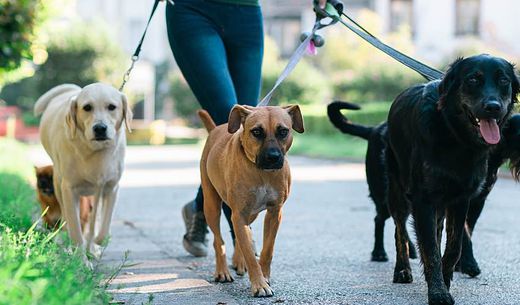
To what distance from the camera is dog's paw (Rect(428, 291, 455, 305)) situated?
14.6 ft

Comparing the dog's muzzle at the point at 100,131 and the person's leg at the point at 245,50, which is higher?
the person's leg at the point at 245,50

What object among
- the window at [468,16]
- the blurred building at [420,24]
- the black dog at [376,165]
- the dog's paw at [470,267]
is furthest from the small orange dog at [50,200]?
the window at [468,16]

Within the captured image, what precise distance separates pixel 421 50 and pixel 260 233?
3774cm

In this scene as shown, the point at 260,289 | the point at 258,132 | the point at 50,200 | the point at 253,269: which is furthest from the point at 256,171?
the point at 50,200

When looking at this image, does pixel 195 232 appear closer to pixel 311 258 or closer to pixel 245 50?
pixel 311 258

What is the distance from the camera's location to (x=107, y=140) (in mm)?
6008

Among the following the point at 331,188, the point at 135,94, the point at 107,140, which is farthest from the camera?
the point at 135,94

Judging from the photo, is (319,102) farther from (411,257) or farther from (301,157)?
(411,257)

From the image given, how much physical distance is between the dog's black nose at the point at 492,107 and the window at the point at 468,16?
4042 cm

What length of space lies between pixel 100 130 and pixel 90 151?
192 millimetres

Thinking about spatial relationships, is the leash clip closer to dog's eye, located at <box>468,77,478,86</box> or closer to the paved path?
the paved path

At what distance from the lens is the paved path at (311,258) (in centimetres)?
488

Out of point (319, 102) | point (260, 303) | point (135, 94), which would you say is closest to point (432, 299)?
point (260, 303)

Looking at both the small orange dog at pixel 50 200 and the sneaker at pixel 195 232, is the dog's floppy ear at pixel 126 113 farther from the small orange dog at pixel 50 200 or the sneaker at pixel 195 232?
the small orange dog at pixel 50 200
